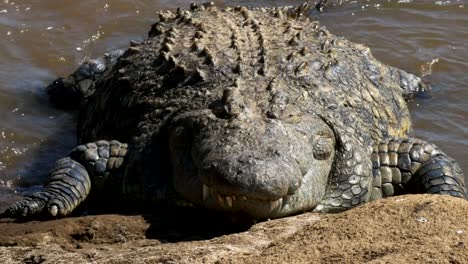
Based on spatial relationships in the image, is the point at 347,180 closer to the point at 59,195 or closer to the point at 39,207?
the point at 59,195

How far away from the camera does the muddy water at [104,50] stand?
8.29m

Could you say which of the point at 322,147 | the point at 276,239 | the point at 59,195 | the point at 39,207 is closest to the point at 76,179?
the point at 59,195

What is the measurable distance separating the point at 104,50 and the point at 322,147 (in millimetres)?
5164

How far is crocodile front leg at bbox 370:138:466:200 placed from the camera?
20.9 ft

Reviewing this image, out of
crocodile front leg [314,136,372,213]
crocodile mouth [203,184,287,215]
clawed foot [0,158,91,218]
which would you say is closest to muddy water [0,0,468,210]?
clawed foot [0,158,91,218]

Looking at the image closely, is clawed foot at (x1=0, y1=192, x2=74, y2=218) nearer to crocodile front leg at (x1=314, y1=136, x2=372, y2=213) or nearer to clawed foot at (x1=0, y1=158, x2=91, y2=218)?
clawed foot at (x1=0, y1=158, x2=91, y2=218)

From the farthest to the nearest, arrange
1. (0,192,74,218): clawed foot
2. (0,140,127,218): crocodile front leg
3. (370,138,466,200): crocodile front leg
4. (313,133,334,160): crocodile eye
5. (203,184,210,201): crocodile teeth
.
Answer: (370,138,466,200): crocodile front leg, (0,140,127,218): crocodile front leg, (0,192,74,218): clawed foot, (313,133,334,160): crocodile eye, (203,184,210,201): crocodile teeth

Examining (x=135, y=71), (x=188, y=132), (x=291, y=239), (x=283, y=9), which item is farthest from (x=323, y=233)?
(x=283, y=9)

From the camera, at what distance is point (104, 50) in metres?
10.5

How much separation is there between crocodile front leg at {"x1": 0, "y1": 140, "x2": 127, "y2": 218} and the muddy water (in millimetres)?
812

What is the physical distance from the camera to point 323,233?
4.48 m

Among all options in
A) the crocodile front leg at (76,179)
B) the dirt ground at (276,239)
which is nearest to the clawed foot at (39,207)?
the crocodile front leg at (76,179)

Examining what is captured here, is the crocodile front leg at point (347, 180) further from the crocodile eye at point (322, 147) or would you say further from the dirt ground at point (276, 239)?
the dirt ground at point (276, 239)

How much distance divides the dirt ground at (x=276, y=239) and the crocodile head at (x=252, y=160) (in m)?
0.16
